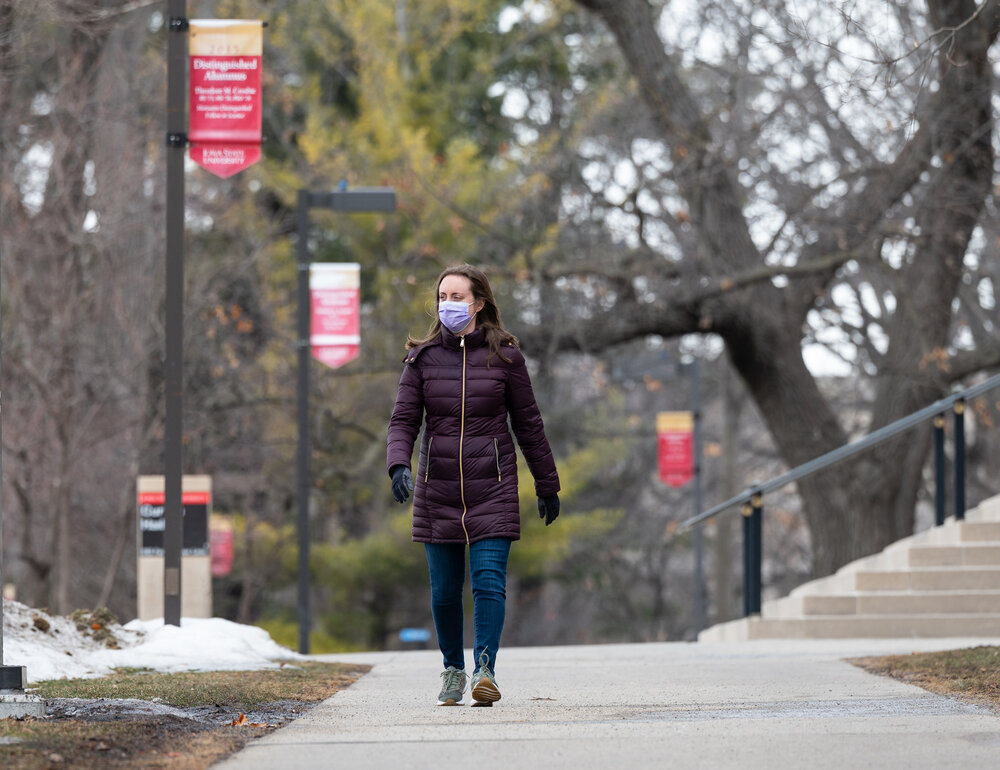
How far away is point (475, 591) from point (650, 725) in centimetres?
108

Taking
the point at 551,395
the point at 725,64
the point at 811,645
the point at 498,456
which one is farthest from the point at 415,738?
the point at 551,395

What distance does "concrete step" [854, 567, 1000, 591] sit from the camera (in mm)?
13180

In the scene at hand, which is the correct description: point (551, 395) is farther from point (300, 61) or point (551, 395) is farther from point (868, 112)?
point (868, 112)

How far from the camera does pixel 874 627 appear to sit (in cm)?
1311

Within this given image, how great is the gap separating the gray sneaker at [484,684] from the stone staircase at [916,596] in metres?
6.88

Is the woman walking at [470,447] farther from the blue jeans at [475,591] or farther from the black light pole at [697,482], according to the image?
the black light pole at [697,482]

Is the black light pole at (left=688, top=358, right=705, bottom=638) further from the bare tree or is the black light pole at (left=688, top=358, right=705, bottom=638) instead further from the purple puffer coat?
the purple puffer coat

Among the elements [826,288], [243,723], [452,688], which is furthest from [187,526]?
[826,288]

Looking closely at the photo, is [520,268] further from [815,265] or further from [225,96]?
[225,96]

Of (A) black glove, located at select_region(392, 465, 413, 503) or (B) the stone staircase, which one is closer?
(A) black glove, located at select_region(392, 465, 413, 503)

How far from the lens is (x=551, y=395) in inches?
1334

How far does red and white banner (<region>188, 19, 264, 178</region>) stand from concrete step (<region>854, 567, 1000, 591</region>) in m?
6.17

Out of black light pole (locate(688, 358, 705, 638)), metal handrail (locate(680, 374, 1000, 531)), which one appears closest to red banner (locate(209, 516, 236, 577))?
black light pole (locate(688, 358, 705, 638))

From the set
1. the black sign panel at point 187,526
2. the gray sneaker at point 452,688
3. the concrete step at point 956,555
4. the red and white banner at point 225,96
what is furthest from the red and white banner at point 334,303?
the gray sneaker at point 452,688
